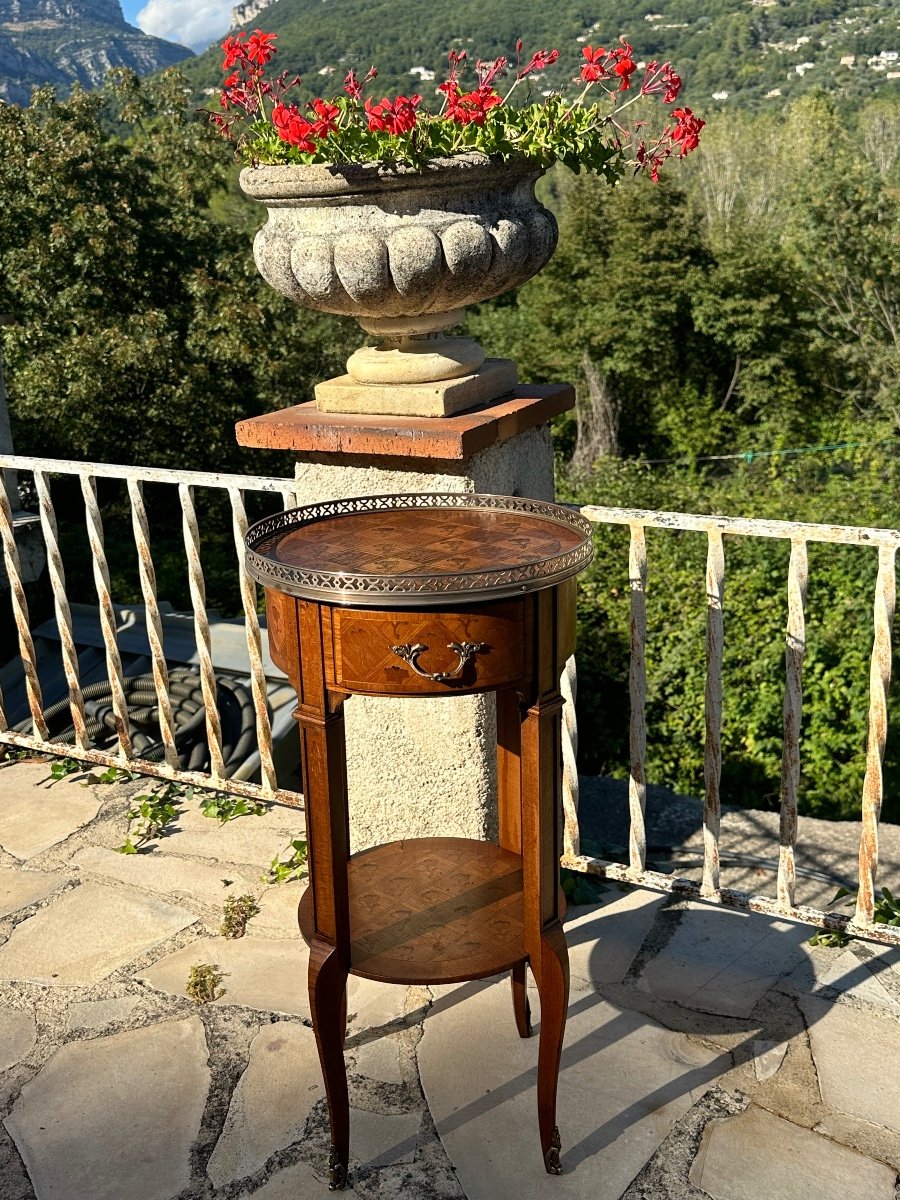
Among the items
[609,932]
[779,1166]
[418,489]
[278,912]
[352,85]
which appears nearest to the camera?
[779,1166]

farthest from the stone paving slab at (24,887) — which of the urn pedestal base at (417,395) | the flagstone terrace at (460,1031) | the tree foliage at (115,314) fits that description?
the tree foliage at (115,314)

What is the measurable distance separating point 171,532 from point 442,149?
12.7 metres

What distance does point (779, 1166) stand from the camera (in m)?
2.05

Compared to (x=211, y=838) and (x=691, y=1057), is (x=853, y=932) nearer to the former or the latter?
(x=691, y=1057)

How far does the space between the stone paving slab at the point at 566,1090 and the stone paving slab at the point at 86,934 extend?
2.57ft

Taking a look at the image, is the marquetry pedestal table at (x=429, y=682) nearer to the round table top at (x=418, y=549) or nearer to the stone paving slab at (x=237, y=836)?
the round table top at (x=418, y=549)

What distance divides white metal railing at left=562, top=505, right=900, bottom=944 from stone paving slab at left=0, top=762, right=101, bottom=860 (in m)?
1.51

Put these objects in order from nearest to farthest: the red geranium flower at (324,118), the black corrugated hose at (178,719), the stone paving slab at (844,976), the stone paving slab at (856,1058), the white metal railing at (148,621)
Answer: the stone paving slab at (856,1058)
the red geranium flower at (324,118)
the stone paving slab at (844,976)
the white metal railing at (148,621)
the black corrugated hose at (178,719)

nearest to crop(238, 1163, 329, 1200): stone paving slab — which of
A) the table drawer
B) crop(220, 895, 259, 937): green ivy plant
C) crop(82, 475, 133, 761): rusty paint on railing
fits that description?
crop(220, 895, 259, 937): green ivy plant

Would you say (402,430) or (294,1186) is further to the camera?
(402,430)

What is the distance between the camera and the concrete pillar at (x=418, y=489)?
254 cm

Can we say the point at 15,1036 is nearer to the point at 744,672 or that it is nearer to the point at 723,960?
the point at 723,960

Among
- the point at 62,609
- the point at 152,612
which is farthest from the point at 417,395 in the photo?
the point at 62,609

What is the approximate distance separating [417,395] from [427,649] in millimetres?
886
